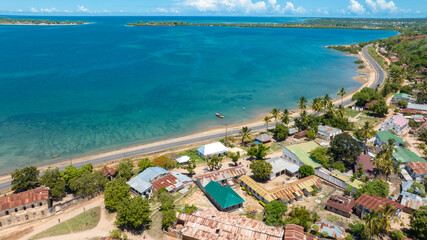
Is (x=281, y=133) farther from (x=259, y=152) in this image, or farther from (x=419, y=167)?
(x=419, y=167)

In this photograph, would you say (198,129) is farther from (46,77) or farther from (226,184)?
(46,77)

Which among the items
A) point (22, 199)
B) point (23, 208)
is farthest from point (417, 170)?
point (22, 199)

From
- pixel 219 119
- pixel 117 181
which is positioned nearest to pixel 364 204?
pixel 117 181

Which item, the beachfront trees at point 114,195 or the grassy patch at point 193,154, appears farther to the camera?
the grassy patch at point 193,154

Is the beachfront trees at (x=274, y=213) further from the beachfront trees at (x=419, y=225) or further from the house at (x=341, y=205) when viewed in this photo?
the beachfront trees at (x=419, y=225)

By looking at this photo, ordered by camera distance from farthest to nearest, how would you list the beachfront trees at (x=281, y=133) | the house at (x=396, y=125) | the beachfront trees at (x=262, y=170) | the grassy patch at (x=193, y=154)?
the house at (x=396, y=125) → the beachfront trees at (x=281, y=133) → the grassy patch at (x=193, y=154) → the beachfront trees at (x=262, y=170)

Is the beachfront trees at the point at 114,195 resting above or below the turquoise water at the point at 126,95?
above

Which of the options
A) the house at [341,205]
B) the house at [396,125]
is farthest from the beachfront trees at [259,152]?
the house at [396,125]
